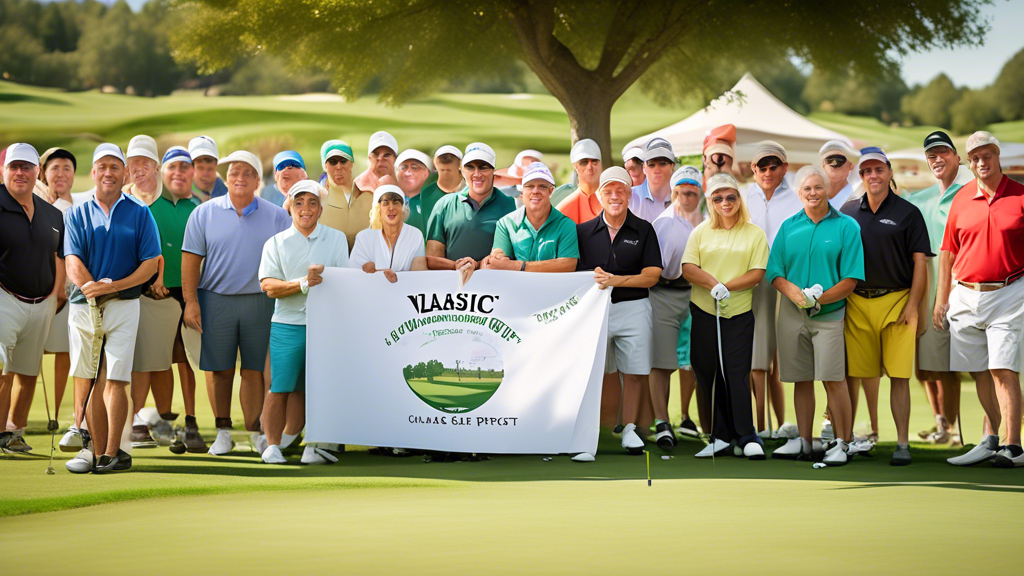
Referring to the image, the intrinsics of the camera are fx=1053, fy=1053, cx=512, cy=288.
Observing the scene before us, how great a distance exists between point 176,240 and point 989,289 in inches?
216

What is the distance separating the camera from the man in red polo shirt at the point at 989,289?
644 cm

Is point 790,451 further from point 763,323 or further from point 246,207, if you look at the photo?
point 246,207

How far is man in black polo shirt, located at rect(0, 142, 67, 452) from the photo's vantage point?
679cm

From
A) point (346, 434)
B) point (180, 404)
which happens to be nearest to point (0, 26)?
point (180, 404)

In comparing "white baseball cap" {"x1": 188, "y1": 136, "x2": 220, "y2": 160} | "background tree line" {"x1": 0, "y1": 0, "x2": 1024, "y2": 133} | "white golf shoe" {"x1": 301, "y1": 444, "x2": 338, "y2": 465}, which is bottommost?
"white golf shoe" {"x1": 301, "y1": 444, "x2": 338, "y2": 465}

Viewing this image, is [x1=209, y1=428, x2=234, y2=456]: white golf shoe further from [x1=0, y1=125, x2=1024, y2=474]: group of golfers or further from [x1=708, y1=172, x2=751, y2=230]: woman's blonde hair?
[x1=708, y1=172, x2=751, y2=230]: woman's blonde hair

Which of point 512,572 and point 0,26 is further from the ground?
point 0,26

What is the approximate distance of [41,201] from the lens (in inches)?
276

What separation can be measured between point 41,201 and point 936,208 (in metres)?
6.14

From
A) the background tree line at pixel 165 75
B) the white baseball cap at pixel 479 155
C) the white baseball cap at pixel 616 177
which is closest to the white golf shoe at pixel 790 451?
the white baseball cap at pixel 616 177

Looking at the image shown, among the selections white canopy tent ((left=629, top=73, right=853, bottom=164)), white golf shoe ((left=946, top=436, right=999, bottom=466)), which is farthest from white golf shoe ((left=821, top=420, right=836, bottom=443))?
white canopy tent ((left=629, top=73, right=853, bottom=164))

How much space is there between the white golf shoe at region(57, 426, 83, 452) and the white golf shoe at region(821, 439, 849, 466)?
4.90m

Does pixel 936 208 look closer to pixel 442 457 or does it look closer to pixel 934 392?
pixel 934 392

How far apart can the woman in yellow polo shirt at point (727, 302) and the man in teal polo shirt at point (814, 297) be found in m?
0.18
